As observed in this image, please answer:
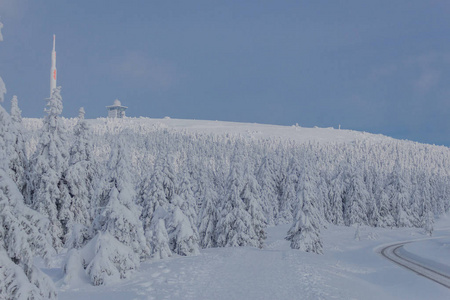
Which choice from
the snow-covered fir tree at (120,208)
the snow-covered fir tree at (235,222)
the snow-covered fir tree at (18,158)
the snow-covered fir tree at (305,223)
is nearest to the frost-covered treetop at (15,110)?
the snow-covered fir tree at (18,158)

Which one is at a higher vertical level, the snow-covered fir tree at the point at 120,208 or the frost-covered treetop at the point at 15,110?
the frost-covered treetop at the point at 15,110

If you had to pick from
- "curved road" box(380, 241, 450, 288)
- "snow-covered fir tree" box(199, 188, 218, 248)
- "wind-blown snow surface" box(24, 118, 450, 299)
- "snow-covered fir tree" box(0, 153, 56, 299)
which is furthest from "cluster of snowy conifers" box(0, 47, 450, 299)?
"curved road" box(380, 241, 450, 288)

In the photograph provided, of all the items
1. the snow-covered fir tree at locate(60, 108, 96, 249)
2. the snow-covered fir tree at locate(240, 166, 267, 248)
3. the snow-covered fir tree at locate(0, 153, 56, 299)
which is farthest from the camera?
the snow-covered fir tree at locate(240, 166, 267, 248)

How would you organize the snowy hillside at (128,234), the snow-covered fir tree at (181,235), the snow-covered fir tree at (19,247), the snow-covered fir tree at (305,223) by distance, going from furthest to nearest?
the snow-covered fir tree at (305,223), the snow-covered fir tree at (181,235), the snowy hillside at (128,234), the snow-covered fir tree at (19,247)

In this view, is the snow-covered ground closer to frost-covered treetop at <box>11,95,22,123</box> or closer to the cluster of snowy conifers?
the cluster of snowy conifers

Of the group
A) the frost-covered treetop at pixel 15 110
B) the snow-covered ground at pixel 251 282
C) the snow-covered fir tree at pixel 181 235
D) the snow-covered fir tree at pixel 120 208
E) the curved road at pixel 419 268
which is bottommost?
the curved road at pixel 419 268

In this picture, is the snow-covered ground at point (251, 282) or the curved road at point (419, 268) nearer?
the snow-covered ground at point (251, 282)

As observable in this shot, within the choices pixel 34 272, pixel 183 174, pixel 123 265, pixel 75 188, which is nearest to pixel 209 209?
pixel 183 174

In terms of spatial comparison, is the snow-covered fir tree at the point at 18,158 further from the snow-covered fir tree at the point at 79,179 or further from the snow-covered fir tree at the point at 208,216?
the snow-covered fir tree at the point at 208,216

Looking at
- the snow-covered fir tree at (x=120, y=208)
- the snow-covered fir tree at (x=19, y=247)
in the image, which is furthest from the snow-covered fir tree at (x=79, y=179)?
the snow-covered fir tree at (x=19, y=247)

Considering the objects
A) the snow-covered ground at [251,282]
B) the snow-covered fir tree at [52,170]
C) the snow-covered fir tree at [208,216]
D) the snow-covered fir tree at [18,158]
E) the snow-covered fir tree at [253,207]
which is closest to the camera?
the snow-covered ground at [251,282]

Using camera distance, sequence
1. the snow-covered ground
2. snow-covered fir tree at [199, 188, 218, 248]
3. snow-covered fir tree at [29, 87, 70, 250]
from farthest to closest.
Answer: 1. snow-covered fir tree at [199, 188, 218, 248]
2. snow-covered fir tree at [29, 87, 70, 250]
3. the snow-covered ground

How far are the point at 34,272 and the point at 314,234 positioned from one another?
109 ft

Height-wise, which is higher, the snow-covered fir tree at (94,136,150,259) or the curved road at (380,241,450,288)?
the snow-covered fir tree at (94,136,150,259)
